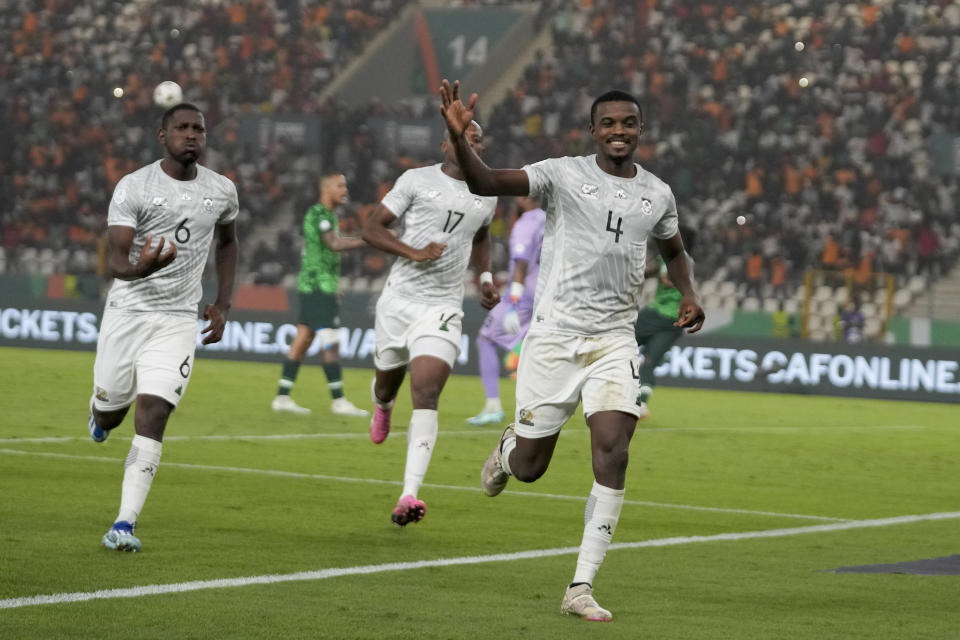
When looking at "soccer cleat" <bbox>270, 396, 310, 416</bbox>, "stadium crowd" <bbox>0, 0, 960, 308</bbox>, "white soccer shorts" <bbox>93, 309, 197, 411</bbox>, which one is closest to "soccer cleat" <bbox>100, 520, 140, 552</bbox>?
"white soccer shorts" <bbox>93, 309, 197, 411</bbox>

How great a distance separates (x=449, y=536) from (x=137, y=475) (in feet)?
6.08

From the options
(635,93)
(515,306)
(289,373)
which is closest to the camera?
(515,306)

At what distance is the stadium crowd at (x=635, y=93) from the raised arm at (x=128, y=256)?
20216mm

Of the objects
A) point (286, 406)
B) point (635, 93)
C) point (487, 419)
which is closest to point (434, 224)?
point (487, 419)

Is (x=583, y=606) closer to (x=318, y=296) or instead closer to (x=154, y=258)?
(x=154, y=258)

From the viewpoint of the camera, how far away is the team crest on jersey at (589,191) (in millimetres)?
7266

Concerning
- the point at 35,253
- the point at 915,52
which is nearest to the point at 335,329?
the point at 35,253

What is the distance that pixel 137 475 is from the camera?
317 inches

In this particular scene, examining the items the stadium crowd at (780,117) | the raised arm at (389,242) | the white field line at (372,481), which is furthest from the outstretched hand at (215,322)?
the stadium crowd at (780,117)

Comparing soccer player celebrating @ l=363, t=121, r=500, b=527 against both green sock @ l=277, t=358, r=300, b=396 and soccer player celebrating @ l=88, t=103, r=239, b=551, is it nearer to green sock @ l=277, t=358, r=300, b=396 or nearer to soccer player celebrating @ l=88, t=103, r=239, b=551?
soccer player celebrating @ l=88, t=103, r=239, b=551

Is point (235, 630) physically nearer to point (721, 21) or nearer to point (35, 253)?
point (35, 253)

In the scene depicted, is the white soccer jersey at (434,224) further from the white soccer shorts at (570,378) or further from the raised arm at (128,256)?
the white soccer shorts at (570,378)

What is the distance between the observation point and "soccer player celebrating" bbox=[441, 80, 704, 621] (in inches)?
279

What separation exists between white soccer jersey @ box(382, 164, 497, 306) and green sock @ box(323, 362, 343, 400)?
6822 millimetres
